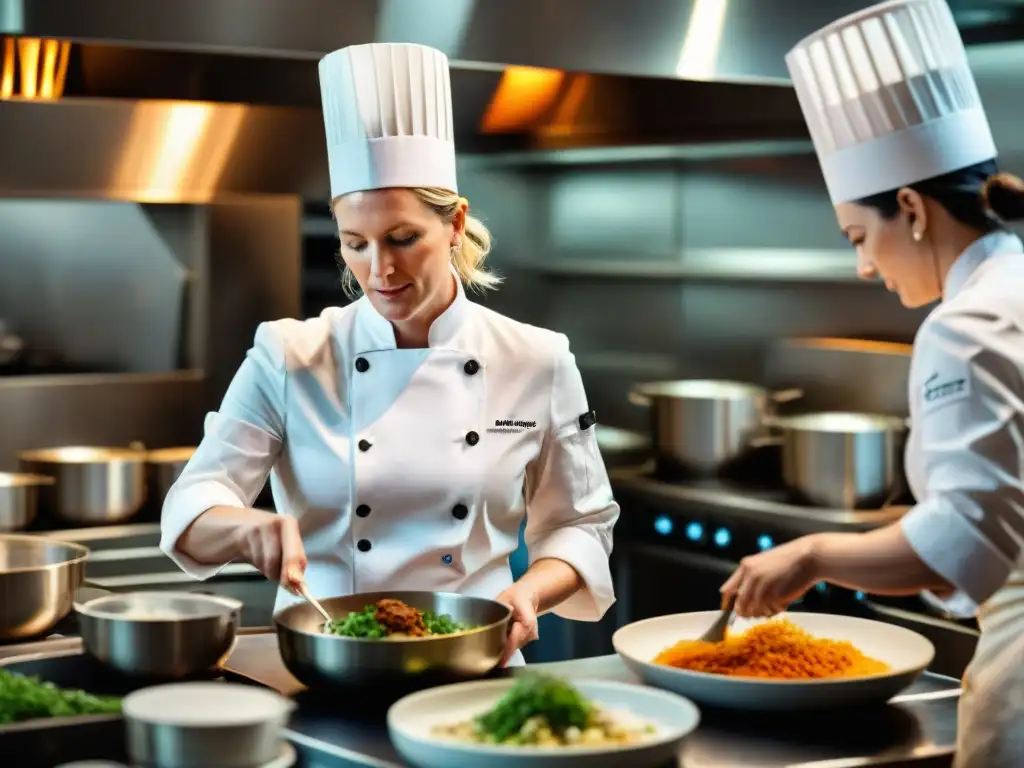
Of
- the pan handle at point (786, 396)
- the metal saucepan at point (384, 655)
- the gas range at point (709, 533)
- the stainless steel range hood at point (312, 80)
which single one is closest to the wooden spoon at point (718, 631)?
the metal saucepan at point (384, 655)

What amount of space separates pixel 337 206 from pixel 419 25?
1.19m

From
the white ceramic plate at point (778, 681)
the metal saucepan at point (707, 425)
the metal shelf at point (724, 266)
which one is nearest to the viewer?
the white ceramic plate at point (778, 681)

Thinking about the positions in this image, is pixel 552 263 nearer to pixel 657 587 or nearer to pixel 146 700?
pixel 657 587

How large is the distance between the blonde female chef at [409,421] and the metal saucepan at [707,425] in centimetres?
188

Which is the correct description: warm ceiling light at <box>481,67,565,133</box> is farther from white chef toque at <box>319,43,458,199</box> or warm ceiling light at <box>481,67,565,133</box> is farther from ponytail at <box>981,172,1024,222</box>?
ponytail at <box>981,172,1024,222</box>

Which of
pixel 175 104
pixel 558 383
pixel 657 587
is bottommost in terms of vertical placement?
pixel 657 587

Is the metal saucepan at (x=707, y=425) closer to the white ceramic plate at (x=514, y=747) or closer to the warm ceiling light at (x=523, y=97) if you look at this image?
the warm ceiling light at (x=523, y=97)

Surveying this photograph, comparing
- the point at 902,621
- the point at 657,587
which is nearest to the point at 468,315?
the point at 902,621

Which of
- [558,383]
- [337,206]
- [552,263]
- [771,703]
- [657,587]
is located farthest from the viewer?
[552,263]

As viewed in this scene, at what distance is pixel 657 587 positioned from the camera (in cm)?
448

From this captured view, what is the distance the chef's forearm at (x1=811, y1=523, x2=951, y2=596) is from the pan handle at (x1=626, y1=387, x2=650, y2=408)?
2805 millimetres

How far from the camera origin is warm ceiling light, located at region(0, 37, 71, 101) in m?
3.67

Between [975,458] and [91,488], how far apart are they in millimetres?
2743

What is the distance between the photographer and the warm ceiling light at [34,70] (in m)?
3.67
